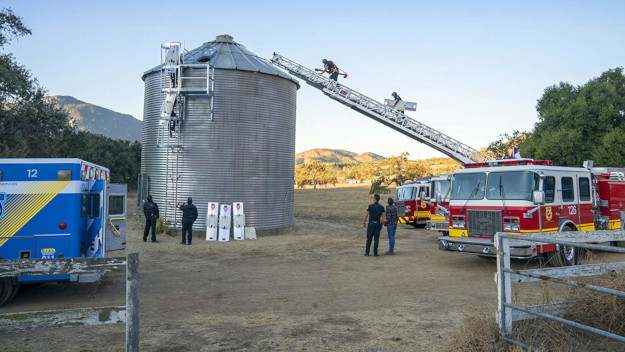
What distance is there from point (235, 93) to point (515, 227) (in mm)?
13814

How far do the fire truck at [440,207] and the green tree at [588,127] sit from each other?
16006mm

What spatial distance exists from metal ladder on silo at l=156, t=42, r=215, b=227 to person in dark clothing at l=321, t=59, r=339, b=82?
27.7 ft

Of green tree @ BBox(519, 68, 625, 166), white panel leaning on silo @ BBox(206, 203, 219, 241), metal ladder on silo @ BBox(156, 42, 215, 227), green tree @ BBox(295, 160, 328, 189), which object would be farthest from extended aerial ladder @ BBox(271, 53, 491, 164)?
green tree @ BBox(295, 160, 328, 189)

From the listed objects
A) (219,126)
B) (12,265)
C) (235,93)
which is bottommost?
(12,265)

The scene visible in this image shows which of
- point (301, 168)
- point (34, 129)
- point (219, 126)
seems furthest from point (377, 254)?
point (301, 168)

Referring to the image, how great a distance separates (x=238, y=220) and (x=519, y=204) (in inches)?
488

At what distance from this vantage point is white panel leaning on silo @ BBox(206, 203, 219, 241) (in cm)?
1973

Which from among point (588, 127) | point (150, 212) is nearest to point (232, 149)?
point (150, 212)

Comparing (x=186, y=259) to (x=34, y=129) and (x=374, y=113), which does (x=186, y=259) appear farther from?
(x=34, y=129)

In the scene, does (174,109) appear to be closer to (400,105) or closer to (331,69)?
A: (331,69)

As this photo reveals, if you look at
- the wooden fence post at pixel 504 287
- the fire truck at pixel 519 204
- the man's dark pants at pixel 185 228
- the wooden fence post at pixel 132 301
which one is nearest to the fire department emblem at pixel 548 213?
the fire truck at pixel 519 204

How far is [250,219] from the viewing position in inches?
819

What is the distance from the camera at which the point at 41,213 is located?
9055 millimetres

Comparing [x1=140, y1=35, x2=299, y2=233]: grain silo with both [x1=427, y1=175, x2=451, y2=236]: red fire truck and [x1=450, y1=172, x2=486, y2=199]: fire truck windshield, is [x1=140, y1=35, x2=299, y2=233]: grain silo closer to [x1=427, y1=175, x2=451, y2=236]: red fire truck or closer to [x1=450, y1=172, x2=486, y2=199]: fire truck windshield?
[x1=427, y1=175, x2=451, y2=236]: red fire truck
